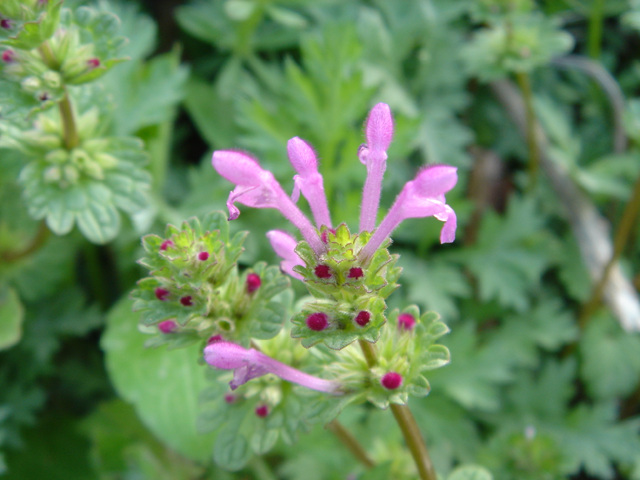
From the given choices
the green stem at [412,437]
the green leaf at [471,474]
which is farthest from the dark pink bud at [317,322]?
the green leaf at [471,474]

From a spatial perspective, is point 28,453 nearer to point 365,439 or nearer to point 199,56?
point 365,439

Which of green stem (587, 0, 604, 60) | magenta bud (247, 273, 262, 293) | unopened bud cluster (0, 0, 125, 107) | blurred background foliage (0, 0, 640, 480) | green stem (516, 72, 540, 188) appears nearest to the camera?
magenta bud (247, 273, 262, 293)

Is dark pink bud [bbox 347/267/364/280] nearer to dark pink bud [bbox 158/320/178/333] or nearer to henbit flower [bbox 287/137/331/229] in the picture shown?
henbit flower [bbox 287/137/331/229]

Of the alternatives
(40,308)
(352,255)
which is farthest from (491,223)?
(40,308)

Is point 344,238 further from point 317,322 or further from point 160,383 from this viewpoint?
point 160,383

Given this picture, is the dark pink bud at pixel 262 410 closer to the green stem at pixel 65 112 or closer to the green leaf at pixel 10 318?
the green stem at pixel 65 112

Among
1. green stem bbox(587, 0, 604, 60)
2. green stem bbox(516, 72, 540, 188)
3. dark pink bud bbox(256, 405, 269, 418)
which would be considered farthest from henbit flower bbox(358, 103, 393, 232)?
green stem bbox(587, 0, 604, 60)
